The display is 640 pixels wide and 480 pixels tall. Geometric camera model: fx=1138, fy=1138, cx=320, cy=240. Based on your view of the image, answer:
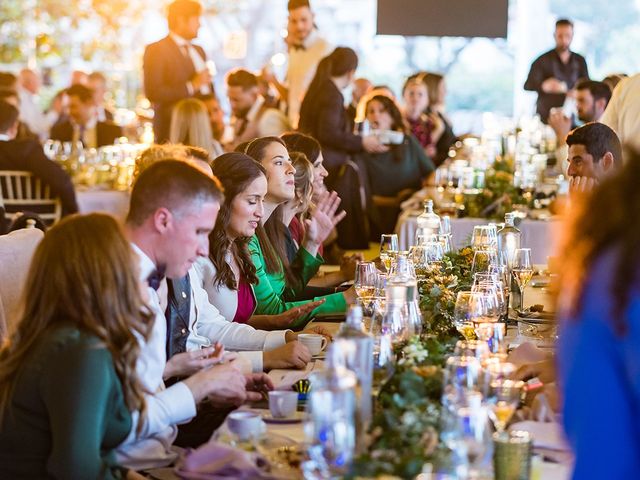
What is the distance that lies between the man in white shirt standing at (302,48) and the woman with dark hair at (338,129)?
0.40 meters

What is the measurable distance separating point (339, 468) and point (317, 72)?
251 inches

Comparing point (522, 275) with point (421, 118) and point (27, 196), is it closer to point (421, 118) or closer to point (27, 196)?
point (27, 196)

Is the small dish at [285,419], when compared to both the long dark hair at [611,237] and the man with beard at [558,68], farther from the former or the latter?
the man with beard at [558,68]

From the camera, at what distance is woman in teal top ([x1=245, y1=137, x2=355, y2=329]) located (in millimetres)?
3770

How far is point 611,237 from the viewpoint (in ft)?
4.58

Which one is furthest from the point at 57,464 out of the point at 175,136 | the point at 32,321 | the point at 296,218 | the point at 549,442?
the point at 175,136

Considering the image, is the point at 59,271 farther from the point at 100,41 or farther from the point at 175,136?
the point at 100,41

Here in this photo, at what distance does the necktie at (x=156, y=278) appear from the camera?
96.0 inches

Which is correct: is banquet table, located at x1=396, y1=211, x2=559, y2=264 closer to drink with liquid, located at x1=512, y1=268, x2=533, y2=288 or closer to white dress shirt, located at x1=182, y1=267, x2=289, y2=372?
drink with liquid, located at x1=512, y1=268, x2=533, y2=288

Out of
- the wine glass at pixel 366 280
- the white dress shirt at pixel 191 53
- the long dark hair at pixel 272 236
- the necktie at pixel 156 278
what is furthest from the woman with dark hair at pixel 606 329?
the white dress shirt at pixel 191 53

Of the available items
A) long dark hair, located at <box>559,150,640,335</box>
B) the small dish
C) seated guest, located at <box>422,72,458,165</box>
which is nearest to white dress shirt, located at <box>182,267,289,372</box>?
the small dish

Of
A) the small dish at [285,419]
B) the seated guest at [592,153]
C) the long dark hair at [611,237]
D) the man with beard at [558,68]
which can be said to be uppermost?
the man with beard at [558,68]

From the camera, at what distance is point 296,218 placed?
16.2 feet

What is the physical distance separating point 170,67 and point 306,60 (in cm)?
109
